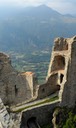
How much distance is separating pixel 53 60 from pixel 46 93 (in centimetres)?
481

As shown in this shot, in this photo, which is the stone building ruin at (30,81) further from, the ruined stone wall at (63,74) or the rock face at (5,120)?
the rock face at (5,120)

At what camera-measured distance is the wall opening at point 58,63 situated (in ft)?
169

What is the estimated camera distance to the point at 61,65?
51.7m

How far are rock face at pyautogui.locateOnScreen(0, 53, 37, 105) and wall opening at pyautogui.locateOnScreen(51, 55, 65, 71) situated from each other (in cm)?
340

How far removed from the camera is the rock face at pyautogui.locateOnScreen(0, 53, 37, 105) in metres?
50.6

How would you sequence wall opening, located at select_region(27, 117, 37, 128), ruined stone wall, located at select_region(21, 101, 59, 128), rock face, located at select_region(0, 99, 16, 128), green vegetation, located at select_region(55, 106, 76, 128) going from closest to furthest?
rock face, located at select_region(0, 99, 16, 128)
ruined stone wall, located at select_region(21, 101, 59, 128)
green vegetation, located at select_region(55, 106, 76, 128)
wall opening, located at select_region(27, 117, 37, 128)

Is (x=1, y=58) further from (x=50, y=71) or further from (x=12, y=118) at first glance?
(x=12, y=118)

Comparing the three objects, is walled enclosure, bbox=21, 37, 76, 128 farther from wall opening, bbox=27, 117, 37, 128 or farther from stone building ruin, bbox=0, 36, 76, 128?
wall opening, bbox=27, 117, 37, 128

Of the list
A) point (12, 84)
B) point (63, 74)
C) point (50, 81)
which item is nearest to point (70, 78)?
point (63, 74)

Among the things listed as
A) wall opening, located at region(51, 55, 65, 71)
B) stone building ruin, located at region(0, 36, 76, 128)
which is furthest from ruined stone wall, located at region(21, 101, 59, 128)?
wall opening, located at region(51, 55, 65, 71)

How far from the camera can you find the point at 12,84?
5084 cm

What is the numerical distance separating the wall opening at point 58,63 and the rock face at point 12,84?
3403mm

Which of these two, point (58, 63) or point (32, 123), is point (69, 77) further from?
point (32, 123)

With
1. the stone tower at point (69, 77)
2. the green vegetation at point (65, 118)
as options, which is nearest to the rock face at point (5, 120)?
the green vegetation at point (65, 118)
